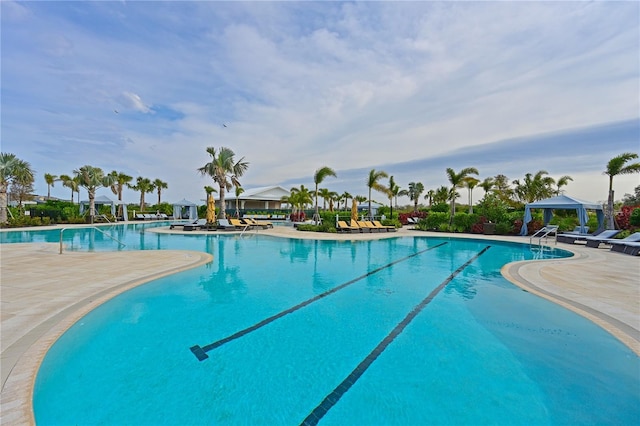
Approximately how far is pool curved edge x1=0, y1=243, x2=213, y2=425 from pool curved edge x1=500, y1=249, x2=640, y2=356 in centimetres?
634

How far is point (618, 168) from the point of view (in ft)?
47.5

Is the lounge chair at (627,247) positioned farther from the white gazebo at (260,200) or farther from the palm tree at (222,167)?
the white gazebo at (260,200)

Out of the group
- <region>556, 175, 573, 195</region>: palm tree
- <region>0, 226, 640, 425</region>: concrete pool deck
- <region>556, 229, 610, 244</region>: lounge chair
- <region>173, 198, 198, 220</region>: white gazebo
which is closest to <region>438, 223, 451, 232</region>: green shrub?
<region>556, 229, 610, 244</region>: lounge chair

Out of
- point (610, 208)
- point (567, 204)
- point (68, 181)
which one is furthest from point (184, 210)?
point (610, 208)

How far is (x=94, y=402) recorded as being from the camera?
8.39 ft

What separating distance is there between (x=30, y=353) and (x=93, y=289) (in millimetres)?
2639

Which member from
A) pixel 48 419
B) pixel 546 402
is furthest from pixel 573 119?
pixel 48 419

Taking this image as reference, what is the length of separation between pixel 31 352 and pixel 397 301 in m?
5.42

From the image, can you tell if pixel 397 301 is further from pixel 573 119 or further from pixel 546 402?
pixel 573 119

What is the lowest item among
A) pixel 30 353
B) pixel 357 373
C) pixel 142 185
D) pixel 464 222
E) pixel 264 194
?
pixel 357 373

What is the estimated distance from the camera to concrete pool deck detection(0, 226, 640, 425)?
114 inches

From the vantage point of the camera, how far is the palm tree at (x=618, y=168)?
14086 mm

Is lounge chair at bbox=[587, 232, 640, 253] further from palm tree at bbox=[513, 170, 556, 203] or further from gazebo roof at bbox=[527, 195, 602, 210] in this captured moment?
palm tree at bbox=[513, 170, 556, 203]

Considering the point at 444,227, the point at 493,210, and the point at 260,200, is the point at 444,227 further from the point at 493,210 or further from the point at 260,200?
the point at 260,200
